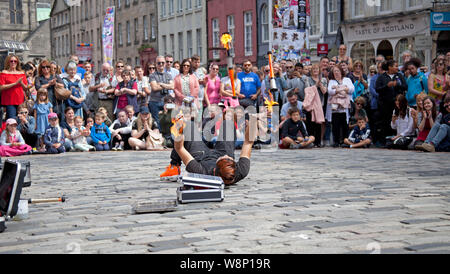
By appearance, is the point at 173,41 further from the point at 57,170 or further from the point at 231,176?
the point at 231,176

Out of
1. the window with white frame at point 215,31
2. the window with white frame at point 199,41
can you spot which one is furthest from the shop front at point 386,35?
the window with white frame at point 199,41

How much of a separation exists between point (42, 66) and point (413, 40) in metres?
17.1

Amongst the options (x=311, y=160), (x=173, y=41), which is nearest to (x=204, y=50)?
(x=173, y=41)

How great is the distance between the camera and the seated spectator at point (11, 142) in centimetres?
1427

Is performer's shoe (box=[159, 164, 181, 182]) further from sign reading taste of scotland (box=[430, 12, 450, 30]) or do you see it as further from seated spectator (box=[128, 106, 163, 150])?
sign reading taste of scotland (box=[430, 12, 450, 30])

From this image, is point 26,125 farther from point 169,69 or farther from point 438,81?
point 438,81

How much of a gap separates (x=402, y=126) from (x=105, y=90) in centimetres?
683

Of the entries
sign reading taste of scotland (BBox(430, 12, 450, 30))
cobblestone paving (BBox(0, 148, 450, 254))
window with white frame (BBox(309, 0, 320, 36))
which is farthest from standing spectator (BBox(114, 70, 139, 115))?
window with white frame (BBox(309, 0, 320, 36))

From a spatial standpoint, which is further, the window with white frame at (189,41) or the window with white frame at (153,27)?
the window with white frame at (153,27)

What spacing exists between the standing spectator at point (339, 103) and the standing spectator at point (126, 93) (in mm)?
4523

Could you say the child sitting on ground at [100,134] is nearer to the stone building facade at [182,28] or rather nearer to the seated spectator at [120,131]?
the seated spectator at [120,131]

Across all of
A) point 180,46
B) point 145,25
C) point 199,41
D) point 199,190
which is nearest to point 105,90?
point 199,190

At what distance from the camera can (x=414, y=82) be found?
1406cm

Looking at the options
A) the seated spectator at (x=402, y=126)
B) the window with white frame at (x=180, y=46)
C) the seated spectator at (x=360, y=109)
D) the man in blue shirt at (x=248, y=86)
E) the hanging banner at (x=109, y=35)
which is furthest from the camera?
the window with white frame at (x=180, y=46)
